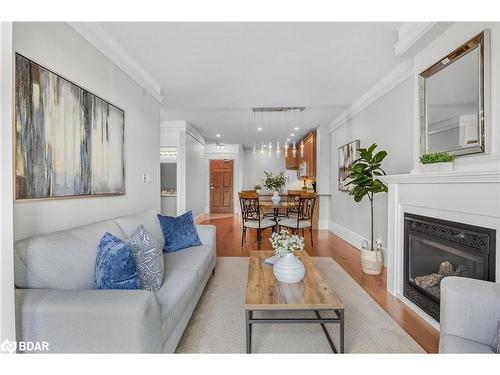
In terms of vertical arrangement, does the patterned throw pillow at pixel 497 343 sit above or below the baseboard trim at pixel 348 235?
above

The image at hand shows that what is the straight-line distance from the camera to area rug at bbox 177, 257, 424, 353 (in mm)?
1713

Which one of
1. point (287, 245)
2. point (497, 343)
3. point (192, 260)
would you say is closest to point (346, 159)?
point (287, 245)

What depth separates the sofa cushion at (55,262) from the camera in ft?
4.33

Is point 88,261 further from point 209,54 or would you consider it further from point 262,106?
point 262,106

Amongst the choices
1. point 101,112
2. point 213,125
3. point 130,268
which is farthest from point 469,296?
point 213,125

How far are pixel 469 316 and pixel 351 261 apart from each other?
96.4 inches

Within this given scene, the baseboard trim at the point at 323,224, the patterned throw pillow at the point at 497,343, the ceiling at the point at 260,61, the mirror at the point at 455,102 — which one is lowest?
the baseboard trim at the point at 323,224

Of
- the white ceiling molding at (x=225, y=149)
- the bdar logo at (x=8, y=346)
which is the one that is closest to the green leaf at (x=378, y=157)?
the bdar logo at (x=8, y=346)

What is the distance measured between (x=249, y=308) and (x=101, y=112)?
2.20 metres

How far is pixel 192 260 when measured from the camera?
2.28 metres

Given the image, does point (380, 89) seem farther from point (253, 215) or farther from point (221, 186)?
point (221, 186)

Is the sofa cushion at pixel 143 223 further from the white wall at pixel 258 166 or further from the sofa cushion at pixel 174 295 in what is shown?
the white wall at pixel 258 166

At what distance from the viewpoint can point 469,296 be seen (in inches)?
50.3

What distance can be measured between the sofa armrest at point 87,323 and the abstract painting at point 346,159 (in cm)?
399
